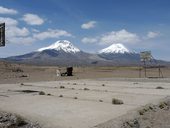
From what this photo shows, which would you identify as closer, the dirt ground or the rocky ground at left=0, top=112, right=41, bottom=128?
the rocky ground at left=0, top=112, right=41, bottom=128

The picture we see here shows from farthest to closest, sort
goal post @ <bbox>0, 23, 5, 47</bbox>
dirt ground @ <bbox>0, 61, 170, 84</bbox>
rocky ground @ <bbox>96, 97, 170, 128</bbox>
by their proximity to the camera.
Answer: dirt ground @ <bbox>0, 61, 170, 84</bbox>, goal post @ <bbox>0, 23, 5, 47</bbox>, rocky ground @ <bbox>96, 97, 170, 128</bbox>

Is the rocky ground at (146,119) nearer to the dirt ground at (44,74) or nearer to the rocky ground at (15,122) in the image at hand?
the rocky ground at (15,122)

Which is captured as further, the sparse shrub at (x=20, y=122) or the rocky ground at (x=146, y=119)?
the rocky ground at (x=146, y=119)

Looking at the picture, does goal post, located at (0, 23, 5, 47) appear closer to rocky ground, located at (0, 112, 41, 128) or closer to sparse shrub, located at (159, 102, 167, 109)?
rocky ground, located at (0, 112, 41, 128)

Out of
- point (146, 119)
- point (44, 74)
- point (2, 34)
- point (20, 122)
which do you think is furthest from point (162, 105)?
point (44, 74)

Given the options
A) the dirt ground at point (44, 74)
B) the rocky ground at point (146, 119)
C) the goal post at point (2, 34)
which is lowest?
the rocky ground at point (146, 119)

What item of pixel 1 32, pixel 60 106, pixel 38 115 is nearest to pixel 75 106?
pixel 60 106

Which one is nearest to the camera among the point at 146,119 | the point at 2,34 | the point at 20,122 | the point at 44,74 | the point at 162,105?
the point at 20,122

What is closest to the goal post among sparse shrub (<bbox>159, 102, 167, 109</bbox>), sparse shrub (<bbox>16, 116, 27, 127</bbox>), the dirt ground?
sparse shrub (<bbox>159, 102, 167, 109</bbox>)

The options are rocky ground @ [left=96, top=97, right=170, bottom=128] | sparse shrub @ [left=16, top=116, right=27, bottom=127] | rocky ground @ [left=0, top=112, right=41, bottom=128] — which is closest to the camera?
rocky ground @ [left=0, top=112, right=41, bottom=128]

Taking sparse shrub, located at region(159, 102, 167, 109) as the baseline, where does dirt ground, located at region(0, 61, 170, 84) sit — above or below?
above

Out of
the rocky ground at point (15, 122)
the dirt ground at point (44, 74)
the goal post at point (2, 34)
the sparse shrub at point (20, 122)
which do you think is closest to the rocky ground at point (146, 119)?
the rocky ground at point (15, 122)

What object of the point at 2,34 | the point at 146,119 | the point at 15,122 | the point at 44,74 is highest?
the point at 2,34

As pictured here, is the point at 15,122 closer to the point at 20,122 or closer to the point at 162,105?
the point at 20,122
